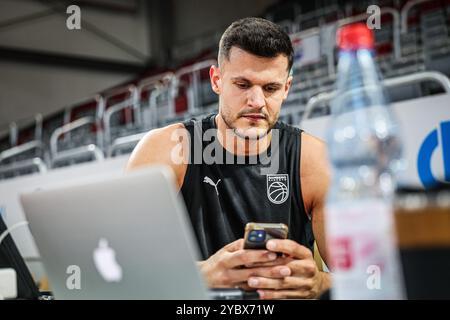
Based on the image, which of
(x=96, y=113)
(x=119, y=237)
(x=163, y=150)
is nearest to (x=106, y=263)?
(x=119, y=237)

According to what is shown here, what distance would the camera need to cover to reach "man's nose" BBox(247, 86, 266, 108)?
116cm

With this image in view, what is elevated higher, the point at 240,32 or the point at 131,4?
the point at 131,4

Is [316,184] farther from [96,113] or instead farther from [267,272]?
[96,113]

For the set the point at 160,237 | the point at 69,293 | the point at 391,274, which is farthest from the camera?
the point at 69,293

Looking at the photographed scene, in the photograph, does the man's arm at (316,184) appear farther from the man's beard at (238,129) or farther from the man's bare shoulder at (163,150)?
the man's bare shoulder at (163,150)

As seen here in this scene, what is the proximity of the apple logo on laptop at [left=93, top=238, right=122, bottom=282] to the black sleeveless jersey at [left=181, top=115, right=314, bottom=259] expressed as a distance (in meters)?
0.57

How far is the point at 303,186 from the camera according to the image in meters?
1.23

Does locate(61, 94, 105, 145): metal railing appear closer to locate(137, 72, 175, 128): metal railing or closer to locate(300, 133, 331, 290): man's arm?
locate(137, 72, 175, 128): metal railing

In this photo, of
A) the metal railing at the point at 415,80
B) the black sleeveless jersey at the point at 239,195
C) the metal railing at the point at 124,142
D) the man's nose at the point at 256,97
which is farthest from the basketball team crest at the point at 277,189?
the metal railing at the point at 124,142

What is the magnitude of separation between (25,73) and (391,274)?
241 inches

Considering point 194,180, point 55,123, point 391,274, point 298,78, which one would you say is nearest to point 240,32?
point 194,180

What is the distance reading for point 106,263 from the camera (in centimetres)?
63

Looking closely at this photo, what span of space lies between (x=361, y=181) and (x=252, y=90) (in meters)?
0.60
